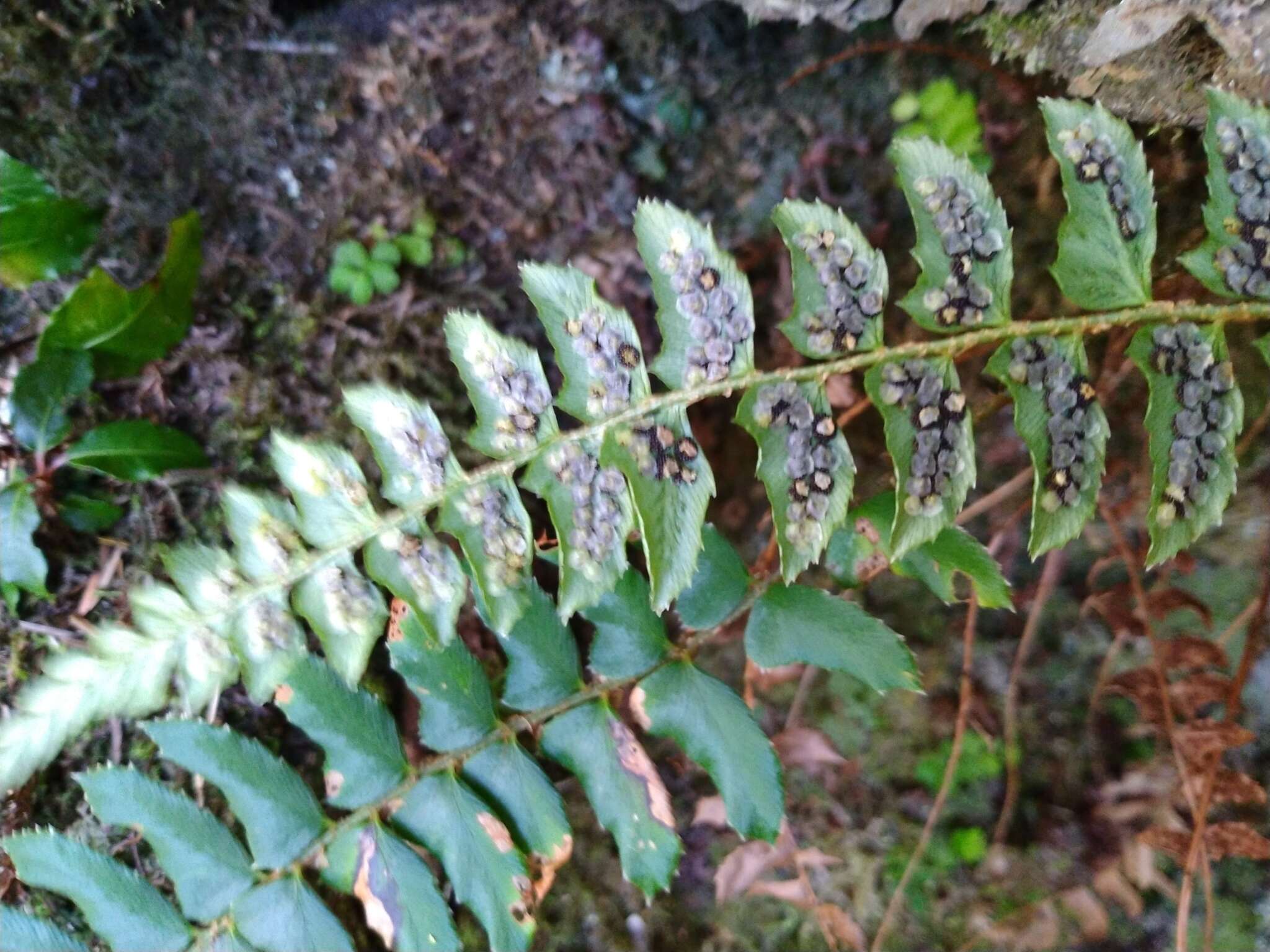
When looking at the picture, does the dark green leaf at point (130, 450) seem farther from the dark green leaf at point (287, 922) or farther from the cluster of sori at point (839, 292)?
the cluster of sori at point (839, 292)

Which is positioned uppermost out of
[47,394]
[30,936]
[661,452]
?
[47,394]

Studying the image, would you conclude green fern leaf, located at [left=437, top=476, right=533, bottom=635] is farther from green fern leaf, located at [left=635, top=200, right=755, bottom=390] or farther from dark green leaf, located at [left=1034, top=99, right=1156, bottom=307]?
dark green leaf, located at [left=1034, top=99, right=1156, bottom=307]

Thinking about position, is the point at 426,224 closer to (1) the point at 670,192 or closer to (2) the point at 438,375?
(2) the point at 438,375

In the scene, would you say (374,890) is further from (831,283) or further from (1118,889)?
(1118,889)

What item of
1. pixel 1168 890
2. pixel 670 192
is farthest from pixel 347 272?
pixel 1168 890

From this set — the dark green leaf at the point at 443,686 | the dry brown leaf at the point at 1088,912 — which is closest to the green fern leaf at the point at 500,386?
the dark green leaf at the point at 443,686

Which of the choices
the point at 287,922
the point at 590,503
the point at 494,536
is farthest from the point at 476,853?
the point at 590,503

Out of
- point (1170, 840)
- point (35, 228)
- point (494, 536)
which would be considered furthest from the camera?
point (1170, 840)
